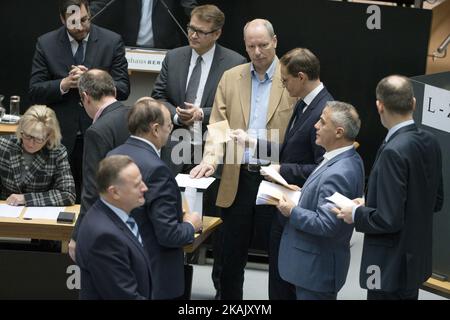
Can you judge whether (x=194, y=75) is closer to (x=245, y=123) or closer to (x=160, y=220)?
(x=245, y=123)

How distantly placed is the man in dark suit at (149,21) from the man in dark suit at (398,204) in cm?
323

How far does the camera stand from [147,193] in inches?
181

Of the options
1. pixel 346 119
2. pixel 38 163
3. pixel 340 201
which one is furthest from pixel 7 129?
pixel 340 201

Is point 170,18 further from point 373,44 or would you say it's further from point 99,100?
point 99,100

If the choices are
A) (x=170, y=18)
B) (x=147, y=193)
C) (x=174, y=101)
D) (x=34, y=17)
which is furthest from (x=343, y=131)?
(x=34, y=17)

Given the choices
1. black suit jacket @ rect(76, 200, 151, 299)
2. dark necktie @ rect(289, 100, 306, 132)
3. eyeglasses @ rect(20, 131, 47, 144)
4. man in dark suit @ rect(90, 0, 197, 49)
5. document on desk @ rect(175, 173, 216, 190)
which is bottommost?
black suit jacket @ rect(76, 200, 151, 299)

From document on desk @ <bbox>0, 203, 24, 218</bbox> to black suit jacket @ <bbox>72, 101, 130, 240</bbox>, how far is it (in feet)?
3.09

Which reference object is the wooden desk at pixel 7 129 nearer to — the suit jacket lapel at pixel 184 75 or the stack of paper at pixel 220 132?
the suit jacket lapel at pixel 184 75

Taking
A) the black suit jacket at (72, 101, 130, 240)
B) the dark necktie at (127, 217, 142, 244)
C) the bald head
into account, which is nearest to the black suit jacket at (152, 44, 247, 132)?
the black suit jacket at (72, 101, 130, 240)

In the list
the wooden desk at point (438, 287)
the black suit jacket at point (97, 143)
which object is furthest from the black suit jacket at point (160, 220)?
the wooden desk at point (438, 287)

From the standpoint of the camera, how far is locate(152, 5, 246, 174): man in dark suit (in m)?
6.44

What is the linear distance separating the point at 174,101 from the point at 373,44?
2.37 metres

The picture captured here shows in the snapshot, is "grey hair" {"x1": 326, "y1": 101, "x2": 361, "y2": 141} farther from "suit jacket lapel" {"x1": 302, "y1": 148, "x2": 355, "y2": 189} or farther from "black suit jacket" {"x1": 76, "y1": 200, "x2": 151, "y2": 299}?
"black suit jacket" {"x1": 76, "y1": 200, "x2": 151, "y2": 299}

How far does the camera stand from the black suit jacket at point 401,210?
475 centimetres
